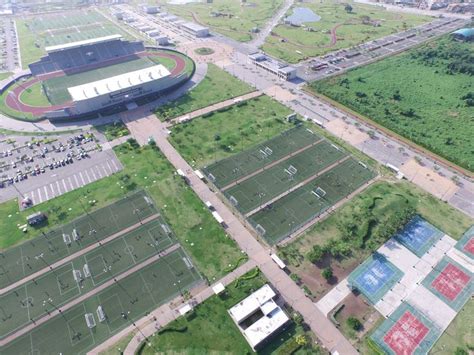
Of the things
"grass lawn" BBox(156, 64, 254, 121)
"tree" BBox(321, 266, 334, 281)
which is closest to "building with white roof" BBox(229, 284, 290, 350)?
"tree" BBox(321, 266, 334, 281)

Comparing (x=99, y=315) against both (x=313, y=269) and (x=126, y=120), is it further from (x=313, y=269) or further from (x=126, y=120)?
(x=126, y=120)

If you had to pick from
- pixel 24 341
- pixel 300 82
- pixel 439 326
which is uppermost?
pixel 300 82

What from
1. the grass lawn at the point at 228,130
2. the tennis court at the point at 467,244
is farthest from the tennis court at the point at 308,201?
the tennis court at the point at 467,244

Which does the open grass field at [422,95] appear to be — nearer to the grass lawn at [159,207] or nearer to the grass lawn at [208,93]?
the grass lawn at [208,93]

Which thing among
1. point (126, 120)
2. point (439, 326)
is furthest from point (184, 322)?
point (126, 120)

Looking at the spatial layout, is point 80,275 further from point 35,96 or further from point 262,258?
point 35,96

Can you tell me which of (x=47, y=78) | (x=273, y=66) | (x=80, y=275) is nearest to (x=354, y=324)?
(x=80, y=275)
